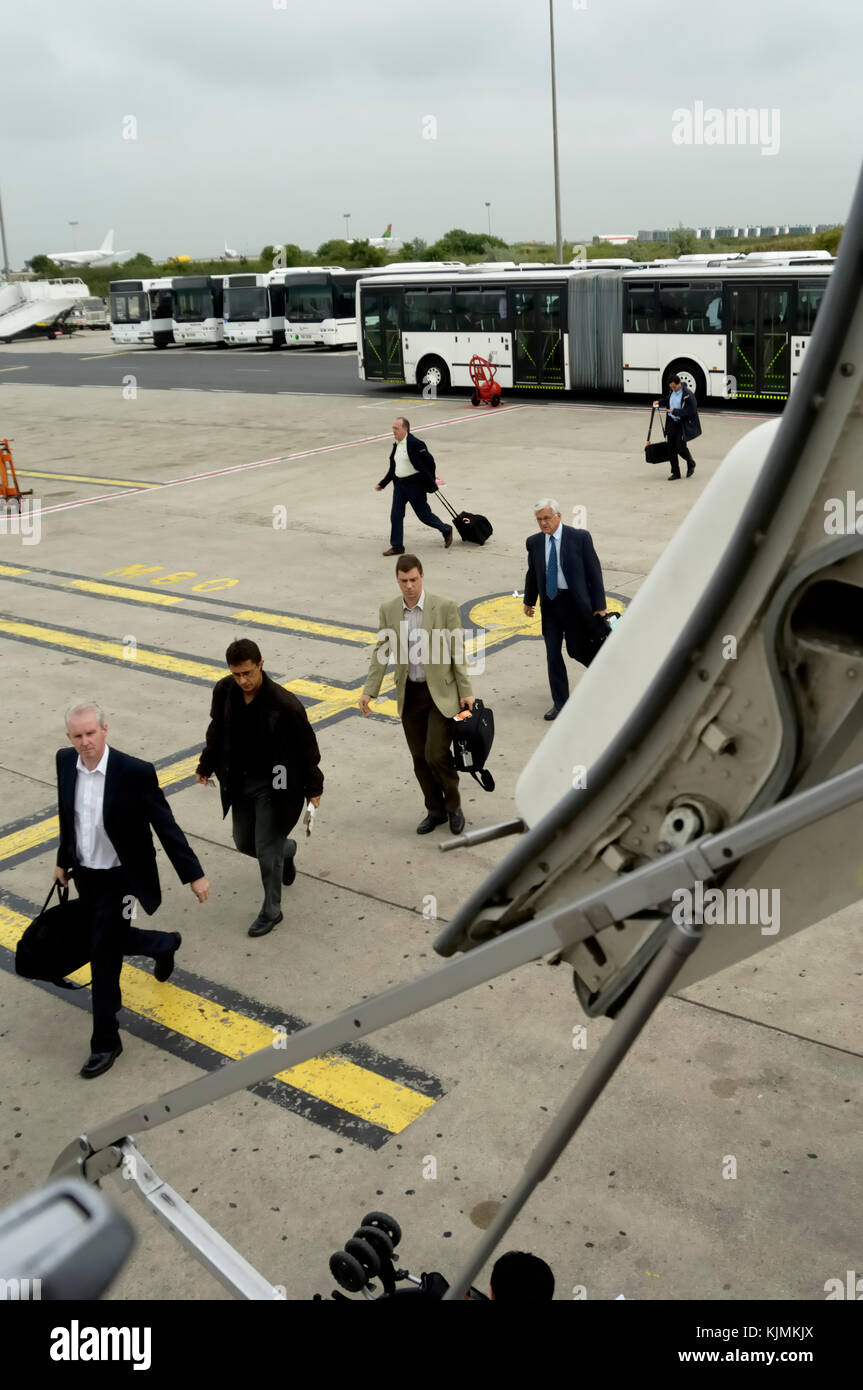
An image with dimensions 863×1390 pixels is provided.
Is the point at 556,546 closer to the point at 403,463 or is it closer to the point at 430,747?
the point at 430,747

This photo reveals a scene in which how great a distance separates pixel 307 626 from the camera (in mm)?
13477

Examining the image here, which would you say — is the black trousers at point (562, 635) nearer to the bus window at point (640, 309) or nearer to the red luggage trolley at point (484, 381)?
the bus window at point (640, 309)

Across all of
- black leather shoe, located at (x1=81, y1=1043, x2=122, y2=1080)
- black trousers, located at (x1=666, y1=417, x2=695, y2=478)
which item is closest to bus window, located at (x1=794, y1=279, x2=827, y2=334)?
black trousers, located at (x1=666, y1=417, x2=695, y2=478)

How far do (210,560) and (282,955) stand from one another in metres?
10.2

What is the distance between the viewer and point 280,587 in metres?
15.1

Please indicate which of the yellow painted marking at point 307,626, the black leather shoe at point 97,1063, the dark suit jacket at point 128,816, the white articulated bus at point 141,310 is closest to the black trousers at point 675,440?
the yellow painted marking at point 307,626

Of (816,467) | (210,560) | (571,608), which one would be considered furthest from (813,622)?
(210,560)

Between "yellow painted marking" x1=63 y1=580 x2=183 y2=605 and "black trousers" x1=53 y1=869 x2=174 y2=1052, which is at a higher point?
"yellow painted marking" x1=63 y1=580 x2=183 y2=605

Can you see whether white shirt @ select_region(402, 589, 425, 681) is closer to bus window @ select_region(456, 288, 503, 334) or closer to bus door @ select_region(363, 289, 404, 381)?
bus window @ select_region(456, 288, 503, 334)

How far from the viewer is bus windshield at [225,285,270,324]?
1804 inches

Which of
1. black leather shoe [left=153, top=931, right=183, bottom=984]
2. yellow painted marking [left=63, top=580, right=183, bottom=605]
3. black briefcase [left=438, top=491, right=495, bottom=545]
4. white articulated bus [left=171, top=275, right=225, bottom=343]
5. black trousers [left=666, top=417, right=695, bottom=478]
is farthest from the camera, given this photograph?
white articulated bus [left=171, top=275, right=225, bottom=343]

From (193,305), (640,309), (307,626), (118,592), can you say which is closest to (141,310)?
(193,305)

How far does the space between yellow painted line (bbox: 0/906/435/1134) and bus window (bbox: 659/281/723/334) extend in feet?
71.3

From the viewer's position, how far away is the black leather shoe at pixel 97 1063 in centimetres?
637
